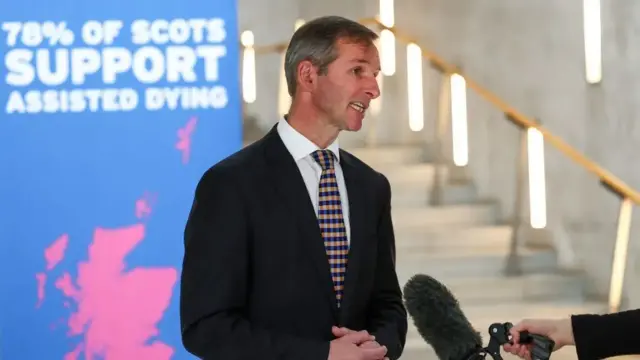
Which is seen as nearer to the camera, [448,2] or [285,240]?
[285,240]

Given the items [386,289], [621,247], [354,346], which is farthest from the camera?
[621,247]

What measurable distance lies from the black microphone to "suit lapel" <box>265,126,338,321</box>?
0.68ft

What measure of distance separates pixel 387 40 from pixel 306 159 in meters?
1.94

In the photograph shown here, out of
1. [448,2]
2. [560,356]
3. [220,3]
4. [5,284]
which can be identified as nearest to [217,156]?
[220,3]

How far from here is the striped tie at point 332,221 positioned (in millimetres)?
1963

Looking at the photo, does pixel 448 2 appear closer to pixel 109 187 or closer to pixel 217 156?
pixel 217 156

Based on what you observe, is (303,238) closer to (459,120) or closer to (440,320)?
(440,320)

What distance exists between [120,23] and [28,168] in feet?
2.02

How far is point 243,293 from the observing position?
1.87 m

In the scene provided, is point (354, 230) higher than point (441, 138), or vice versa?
point (441, 138)

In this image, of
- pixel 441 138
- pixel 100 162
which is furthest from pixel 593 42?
pixel 100 162

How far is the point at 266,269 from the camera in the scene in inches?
74.4

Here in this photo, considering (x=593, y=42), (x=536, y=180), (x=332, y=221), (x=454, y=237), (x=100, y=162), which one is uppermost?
(x=593, y=42)

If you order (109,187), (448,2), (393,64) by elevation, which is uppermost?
(448,2)
